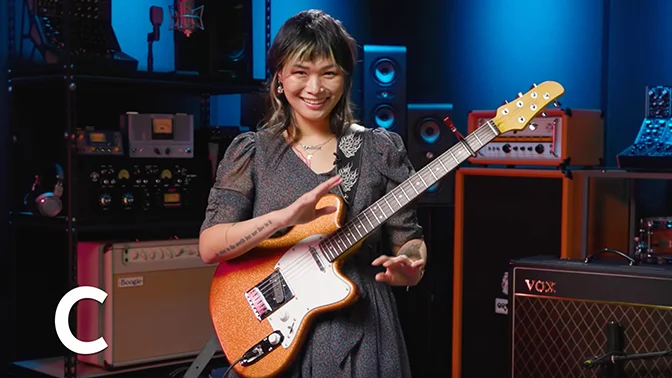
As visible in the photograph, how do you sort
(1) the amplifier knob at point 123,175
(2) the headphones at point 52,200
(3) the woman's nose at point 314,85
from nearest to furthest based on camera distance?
(3) the woman's nose at point 314,85, (2) the headphones at point 52,200, (1) the amplifier knob at point 123,175

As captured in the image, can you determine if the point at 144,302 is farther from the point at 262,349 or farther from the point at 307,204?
the point at 307,204

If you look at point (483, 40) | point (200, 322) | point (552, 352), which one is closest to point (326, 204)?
point (552, 352)

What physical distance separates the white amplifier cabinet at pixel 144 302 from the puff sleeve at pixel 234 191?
1.66 metres

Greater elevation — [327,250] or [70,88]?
[70,88]

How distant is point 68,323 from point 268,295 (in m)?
1.77

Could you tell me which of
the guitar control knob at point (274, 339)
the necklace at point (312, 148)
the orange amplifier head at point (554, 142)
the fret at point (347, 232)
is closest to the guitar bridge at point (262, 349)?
the guitar control knob at point (274, 339)

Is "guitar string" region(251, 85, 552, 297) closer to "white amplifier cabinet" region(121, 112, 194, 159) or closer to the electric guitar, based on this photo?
the electric guitar

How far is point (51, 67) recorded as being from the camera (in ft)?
10.2

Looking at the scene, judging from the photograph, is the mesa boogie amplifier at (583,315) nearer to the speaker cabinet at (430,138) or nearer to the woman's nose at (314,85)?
the speaker cabinet at (430,138)

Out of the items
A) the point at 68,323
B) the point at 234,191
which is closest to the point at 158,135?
the point at 68,323

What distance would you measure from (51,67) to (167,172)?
59cm

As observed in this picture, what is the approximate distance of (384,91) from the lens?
13.2 ft

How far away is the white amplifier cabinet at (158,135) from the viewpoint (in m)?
3.35

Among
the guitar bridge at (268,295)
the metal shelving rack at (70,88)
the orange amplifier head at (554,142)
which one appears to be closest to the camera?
the guitar bridge at (268,295)
